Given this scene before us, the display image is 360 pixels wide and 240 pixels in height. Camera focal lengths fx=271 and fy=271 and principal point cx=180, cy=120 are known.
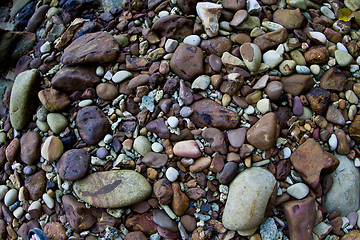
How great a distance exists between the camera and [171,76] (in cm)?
167

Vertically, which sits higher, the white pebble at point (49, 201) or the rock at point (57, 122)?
the rock at point (57, 122)

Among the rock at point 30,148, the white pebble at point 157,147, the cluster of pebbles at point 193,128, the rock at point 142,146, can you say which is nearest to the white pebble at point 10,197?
the cluster of pebbles at point 193,128

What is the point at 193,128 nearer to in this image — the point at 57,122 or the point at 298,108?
the point at 298,108

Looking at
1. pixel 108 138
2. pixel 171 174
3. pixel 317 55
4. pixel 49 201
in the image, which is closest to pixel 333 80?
pixel 317 55

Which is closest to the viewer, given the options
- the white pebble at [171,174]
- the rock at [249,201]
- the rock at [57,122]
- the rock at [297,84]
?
the rock at [249,201]

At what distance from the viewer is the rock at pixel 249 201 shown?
1.36 m

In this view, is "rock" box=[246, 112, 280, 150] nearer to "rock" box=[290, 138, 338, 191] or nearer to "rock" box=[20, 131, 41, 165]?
"rock" box=[290, 138, 338, 191]

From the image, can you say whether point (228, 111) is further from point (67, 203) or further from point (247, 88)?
point (67, 203)

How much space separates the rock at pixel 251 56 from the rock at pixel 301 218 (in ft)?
2.55

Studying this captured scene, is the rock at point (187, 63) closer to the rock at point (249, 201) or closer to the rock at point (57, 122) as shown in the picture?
the rock at point (249, 201)

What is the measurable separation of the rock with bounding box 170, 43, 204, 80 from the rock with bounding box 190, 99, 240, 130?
0.18 m

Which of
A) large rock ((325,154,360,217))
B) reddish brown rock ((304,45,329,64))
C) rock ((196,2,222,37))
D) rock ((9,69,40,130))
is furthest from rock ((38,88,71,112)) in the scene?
large rock ((325,154,360,217))

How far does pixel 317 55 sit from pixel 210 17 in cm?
70

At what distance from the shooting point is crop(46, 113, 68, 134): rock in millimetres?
1689
